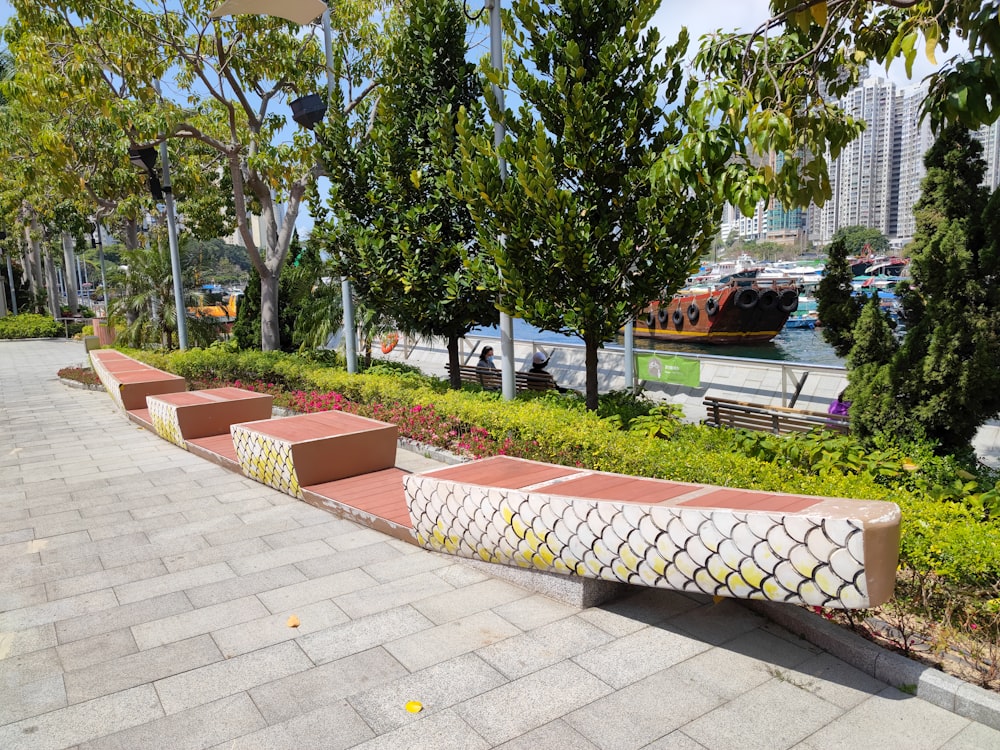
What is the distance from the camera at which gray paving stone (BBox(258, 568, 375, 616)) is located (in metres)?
4.71

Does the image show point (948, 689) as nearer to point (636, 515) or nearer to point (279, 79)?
point (636, 515)

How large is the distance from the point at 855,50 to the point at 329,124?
7.40 metres

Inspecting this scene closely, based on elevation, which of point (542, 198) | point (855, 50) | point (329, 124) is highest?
point (329, 124)

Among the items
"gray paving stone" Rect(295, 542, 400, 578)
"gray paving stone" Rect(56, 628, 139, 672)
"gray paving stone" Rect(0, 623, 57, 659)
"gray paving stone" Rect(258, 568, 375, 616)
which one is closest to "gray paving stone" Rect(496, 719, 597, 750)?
"gray paving stone" Rect(258, 568, 375, 616)

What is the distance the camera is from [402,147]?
10.1m

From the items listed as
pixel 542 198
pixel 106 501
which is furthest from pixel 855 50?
pixel 106 501

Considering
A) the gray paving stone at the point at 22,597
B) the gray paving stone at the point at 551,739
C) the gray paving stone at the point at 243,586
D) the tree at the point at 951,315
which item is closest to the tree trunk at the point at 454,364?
the gray paving stone at the point at 243,586

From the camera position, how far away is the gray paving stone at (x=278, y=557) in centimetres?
536

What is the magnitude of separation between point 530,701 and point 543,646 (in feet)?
1.80

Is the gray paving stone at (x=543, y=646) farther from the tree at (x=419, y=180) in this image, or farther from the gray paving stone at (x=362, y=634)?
the tree at (x=419, y=180)

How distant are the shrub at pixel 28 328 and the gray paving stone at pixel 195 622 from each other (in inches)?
1477

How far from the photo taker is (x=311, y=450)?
22.8 ft

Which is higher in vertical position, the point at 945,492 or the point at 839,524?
the point at 839,524

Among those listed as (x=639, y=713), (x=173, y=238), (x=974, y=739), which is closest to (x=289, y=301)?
(x=173, y=238)
